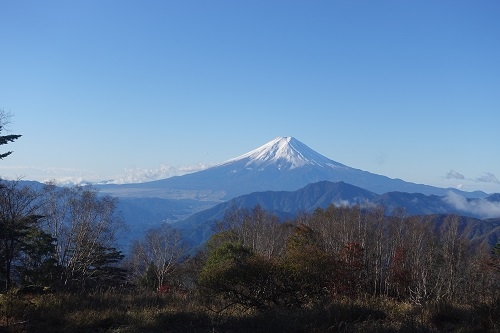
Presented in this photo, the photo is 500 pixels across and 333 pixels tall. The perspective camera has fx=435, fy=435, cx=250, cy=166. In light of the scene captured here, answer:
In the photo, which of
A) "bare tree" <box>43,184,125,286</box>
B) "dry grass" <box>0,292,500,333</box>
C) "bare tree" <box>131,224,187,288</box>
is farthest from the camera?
"bare tree" <box>131,224,187,288</box>

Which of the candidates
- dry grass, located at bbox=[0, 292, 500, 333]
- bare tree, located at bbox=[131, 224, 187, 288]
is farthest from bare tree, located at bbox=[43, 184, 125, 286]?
dry grass, located at bbox=[0, 292, 500, 333]

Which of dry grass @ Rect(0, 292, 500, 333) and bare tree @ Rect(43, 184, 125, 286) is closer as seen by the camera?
dry grass @ Rect(0, 292, 500, 333)

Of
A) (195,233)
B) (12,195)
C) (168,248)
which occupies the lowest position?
(195,233)

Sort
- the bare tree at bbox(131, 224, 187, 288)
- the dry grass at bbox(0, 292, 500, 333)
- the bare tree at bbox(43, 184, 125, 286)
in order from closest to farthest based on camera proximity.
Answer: the dry grass at bbox(0, 292, 500, 333), the bare tree at bbox(43, 184, 125, 286), the bare tree at bbox(131, 224, 187, 288)

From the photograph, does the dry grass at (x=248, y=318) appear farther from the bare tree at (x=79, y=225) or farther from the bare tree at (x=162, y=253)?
the bare tree at (x=162, y=253)

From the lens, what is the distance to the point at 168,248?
3712 centimetres

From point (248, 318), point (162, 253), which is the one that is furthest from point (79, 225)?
point (248, 318)

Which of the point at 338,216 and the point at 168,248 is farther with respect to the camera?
the point at 338,216

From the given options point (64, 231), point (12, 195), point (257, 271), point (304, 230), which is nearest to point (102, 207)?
point (64, 231)

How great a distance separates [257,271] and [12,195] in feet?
54.3

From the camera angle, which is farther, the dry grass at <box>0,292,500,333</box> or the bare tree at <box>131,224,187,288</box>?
the bare tree at <box>131,224,187,288</box>

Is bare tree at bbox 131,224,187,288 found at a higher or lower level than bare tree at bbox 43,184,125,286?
lower

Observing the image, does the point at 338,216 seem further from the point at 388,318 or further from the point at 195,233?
the point at 195,233

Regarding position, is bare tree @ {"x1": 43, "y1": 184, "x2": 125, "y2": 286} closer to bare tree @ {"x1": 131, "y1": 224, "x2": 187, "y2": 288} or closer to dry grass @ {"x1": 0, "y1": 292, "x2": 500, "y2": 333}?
bare tree @ {"x1": 131, "y1": 224, "x2": 187, "y2": 288}
